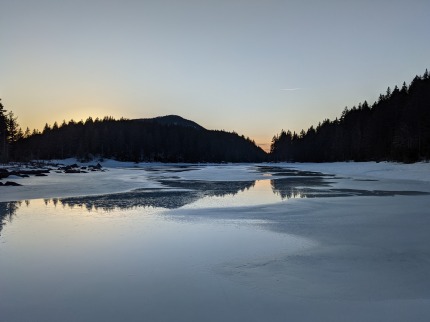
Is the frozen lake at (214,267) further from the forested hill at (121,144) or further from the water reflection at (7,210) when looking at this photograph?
the forested hill at (121,144)

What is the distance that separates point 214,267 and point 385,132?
85090 mm

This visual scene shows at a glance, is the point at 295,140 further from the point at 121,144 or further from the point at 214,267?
the point at 214,267

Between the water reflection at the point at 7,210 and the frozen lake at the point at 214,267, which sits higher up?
the water reflection at the point at 7,210

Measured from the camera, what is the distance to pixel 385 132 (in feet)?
265

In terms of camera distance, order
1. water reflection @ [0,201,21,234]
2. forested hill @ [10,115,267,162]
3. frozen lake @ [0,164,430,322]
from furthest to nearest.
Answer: forested hill @ [10,115,267,162] < water reflection @ [0,201,21,234] < frozen lake @ [0,164,430,322]

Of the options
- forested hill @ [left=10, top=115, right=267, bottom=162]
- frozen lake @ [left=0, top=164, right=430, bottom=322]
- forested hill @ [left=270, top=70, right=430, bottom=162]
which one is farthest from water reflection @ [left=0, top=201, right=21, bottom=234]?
forested hill @ [left=10, top=115, right=267, bottom=162]

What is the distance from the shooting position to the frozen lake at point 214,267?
15.6 ft

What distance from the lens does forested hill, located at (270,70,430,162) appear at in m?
56.2

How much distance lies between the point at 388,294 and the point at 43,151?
152 metres

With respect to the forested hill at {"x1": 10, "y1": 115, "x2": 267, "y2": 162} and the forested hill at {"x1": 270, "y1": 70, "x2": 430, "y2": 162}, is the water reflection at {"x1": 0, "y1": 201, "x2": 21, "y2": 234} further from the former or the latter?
the forested hill at {"x1": 10, "y1": 115, "x2": 267, "y2": 162}

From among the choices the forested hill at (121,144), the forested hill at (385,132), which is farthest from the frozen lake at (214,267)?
the forested hill at (121,144)

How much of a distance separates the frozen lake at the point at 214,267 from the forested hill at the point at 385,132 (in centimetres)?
4497

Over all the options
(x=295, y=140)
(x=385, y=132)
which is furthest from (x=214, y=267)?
(x=295, y=140)

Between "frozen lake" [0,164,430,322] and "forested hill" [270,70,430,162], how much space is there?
44975 millimetres
